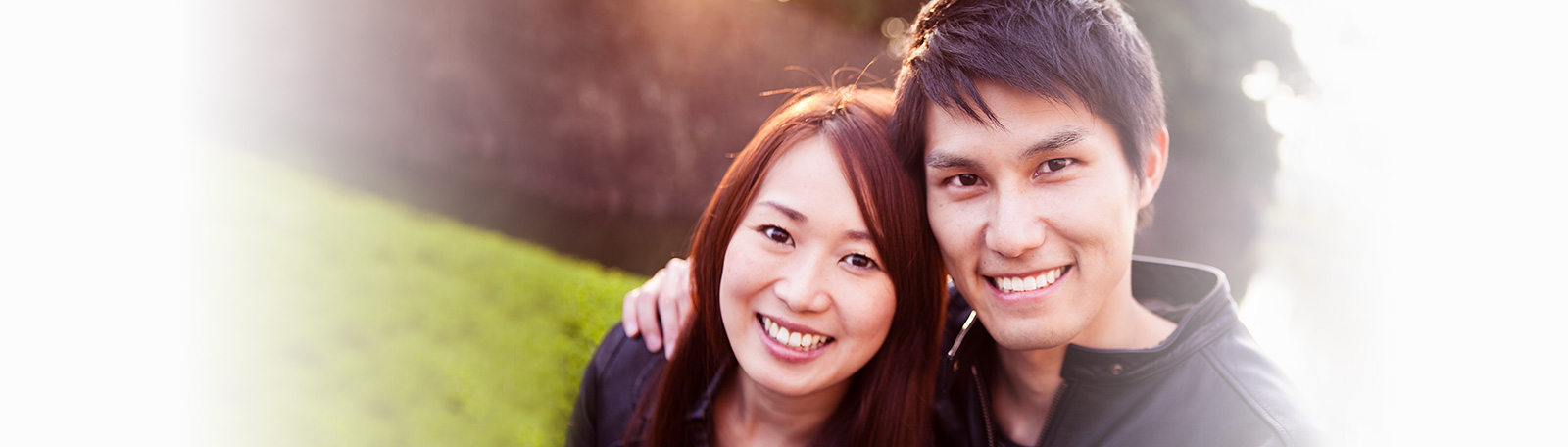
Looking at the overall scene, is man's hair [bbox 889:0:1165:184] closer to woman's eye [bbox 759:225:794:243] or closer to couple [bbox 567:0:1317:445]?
couple [bbox 567:0:1317:445]

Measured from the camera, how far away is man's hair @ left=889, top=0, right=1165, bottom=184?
6.95ft

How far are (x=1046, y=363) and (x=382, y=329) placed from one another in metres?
4.35

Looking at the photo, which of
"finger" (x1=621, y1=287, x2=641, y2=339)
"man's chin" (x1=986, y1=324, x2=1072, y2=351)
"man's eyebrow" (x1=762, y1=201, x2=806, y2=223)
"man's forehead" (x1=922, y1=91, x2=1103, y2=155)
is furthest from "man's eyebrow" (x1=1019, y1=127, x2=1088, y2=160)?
"finger" (x1=621, y1=287, x2=641, y2=339)

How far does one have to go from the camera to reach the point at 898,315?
2477 mm

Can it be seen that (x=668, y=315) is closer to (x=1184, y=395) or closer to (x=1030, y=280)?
(x=1030, y=280)

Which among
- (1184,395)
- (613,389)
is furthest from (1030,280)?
(613,389)

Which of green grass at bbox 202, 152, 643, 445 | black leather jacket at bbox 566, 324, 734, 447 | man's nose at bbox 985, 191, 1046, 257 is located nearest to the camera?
man's nose at bbox 985, 191, 1046, 257

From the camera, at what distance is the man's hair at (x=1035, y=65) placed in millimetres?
2117

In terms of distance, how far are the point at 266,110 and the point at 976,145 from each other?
36.5ft

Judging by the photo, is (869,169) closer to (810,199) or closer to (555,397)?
(810,199)

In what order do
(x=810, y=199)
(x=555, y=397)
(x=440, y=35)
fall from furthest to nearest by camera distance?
(x=440, y=35)
(x=555, y=397)
(x=810, y=199)

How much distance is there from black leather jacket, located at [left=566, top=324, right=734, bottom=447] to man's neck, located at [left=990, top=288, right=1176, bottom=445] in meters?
1.02

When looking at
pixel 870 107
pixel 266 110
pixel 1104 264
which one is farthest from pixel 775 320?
pixel 266 110

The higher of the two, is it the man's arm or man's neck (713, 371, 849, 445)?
the man's arm
